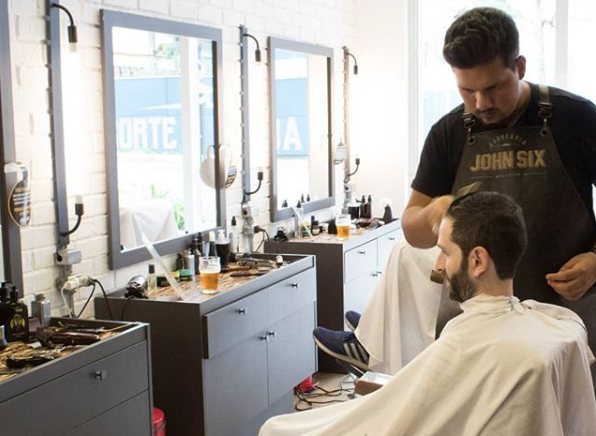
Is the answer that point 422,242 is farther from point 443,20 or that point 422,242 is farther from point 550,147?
point 443,20

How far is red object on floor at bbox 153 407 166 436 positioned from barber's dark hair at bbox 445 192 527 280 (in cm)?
164

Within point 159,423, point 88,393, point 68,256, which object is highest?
point 68,256

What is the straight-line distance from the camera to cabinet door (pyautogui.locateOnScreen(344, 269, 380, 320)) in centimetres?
457

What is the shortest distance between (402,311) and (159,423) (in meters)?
1.11

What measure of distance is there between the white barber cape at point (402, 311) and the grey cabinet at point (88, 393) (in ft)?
3.61

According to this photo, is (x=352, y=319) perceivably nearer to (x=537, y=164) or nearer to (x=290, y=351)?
(x=290, y=351)

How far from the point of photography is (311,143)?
5242 mm

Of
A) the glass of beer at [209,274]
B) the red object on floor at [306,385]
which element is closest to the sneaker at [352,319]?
the red object on floor at [306,385]

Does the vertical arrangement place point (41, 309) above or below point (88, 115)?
below

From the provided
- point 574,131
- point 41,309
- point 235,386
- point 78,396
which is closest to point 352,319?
point 235,386

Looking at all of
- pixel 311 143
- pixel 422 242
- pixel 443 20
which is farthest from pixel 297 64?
pixel 422 242

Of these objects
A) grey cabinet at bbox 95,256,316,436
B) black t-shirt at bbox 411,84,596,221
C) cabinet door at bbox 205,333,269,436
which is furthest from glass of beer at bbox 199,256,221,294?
black t-shirt at bbox 411,84,596,221

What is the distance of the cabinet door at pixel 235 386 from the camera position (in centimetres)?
315

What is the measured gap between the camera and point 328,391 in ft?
14.7
